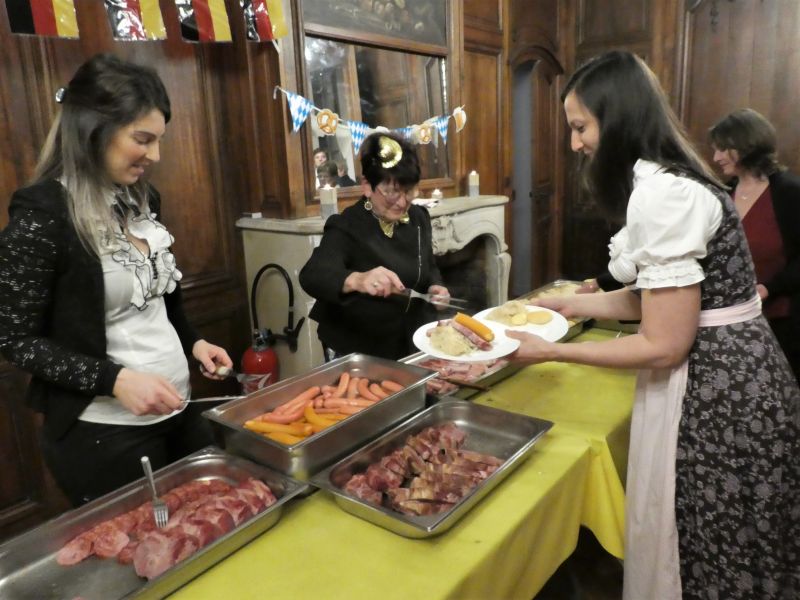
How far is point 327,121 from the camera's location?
124 inches

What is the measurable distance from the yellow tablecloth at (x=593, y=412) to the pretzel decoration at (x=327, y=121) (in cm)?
182

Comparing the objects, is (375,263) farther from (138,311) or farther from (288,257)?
(288,257)

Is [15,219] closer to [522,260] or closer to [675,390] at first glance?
[675,390]

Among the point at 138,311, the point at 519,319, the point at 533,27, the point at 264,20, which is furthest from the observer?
the point at 533,27

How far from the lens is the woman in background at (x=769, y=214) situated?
243cm

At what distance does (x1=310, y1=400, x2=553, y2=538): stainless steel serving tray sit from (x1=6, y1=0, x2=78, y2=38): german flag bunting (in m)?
1.93

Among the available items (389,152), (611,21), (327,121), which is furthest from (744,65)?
(389,152)

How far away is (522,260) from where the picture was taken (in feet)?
18.9

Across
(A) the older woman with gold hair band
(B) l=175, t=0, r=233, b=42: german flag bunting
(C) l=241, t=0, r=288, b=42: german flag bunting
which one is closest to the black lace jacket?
(A) the older woman with gold hair band

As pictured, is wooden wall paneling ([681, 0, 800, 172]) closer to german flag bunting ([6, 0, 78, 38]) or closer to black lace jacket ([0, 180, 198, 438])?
german flag bunting ([6, 0, 78, 38])

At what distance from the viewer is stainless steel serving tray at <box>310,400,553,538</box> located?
1086 mm

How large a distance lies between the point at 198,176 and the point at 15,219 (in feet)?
5.99

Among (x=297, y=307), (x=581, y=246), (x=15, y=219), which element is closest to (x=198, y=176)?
(x=297, y=307)

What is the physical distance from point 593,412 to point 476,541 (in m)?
0.71
